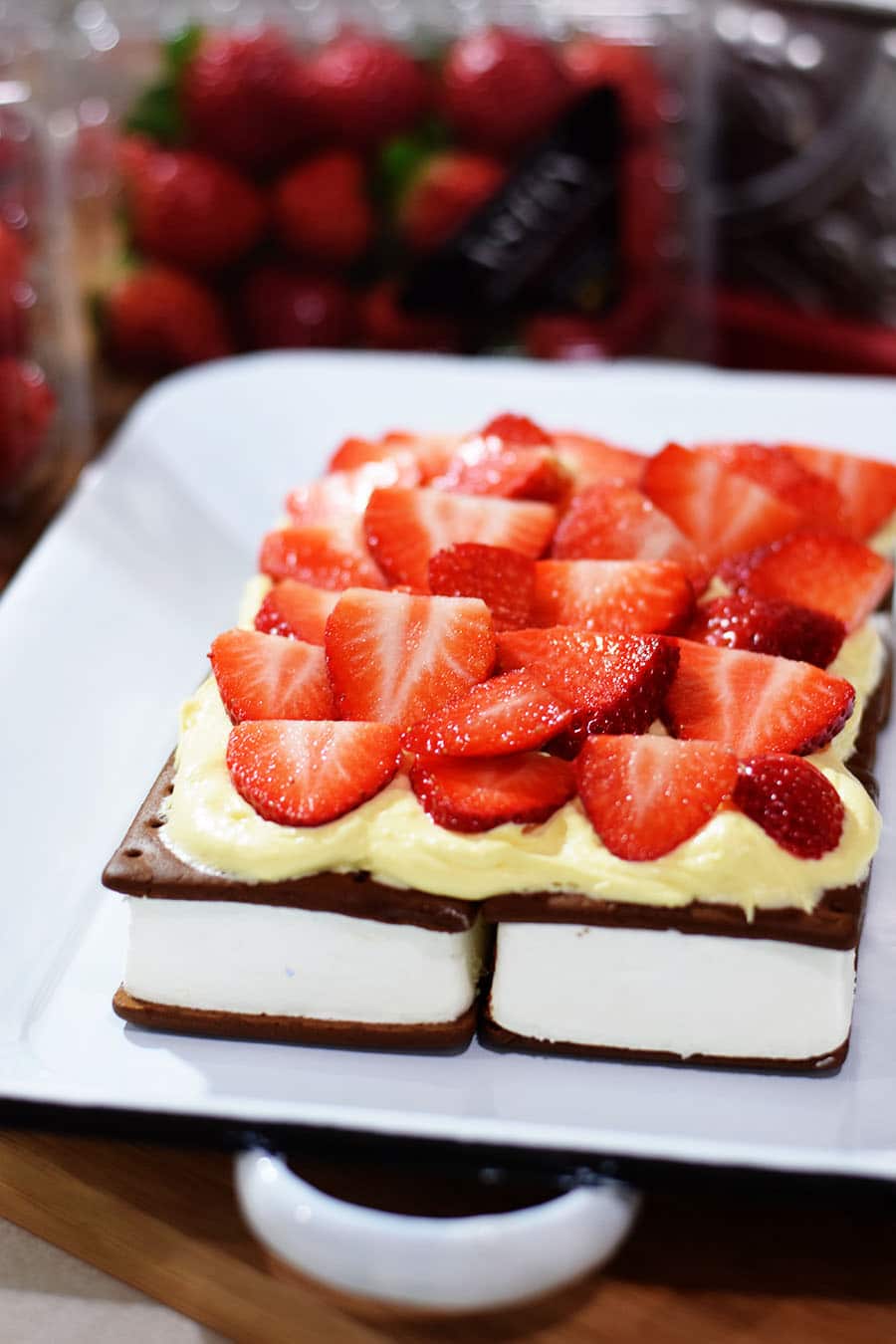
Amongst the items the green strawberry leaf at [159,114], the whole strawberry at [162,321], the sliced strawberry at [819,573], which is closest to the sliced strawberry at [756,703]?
the sliced strawberry at [819,573]

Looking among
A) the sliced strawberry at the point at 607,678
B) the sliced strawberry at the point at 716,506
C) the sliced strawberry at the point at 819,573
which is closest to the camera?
the sliced strawberry at the point at 607,678

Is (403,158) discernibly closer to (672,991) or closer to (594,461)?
(594,461)

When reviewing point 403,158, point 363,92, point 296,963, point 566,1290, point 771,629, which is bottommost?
point 566,1290

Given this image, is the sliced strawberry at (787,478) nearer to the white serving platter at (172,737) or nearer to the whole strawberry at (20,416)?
the white serving platter at (172,737)

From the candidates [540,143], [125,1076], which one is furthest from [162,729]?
[540,143]

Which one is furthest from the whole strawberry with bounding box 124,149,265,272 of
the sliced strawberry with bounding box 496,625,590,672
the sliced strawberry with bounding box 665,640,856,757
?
the sliced strawberry with bounding box 665,640,856,757

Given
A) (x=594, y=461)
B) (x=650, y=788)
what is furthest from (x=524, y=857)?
(x=594, y=461)
